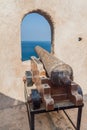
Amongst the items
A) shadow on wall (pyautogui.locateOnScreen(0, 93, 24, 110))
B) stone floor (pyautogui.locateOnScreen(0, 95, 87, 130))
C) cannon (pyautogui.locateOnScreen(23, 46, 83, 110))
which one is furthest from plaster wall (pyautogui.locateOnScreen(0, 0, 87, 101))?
cannon (pyautogui.locateOnScreen(23, 46, 83, 110))

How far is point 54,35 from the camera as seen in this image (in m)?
4.72

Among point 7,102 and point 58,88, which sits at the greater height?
point 58,88

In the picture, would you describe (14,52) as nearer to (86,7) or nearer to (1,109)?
(1,109)

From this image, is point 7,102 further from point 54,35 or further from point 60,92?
point 60,92

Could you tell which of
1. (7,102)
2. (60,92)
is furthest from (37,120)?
(60,92)

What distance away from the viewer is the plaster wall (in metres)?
4.32

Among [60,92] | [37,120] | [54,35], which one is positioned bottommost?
[37,120]

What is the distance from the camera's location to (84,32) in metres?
4.93

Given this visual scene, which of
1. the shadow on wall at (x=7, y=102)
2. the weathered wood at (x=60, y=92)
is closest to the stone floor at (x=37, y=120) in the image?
the shadow on wall at (x=7, y=102)

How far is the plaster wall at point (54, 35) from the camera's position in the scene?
432 centimetres

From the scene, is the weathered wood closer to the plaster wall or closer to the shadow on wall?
the plaster wall

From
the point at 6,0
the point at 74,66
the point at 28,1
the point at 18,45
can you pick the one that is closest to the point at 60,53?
the point at 74,66

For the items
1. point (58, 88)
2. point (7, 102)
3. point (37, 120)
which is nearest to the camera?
point (58, 88)

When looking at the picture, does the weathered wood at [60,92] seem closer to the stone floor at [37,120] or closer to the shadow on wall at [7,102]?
the stone floor at [37,120]
